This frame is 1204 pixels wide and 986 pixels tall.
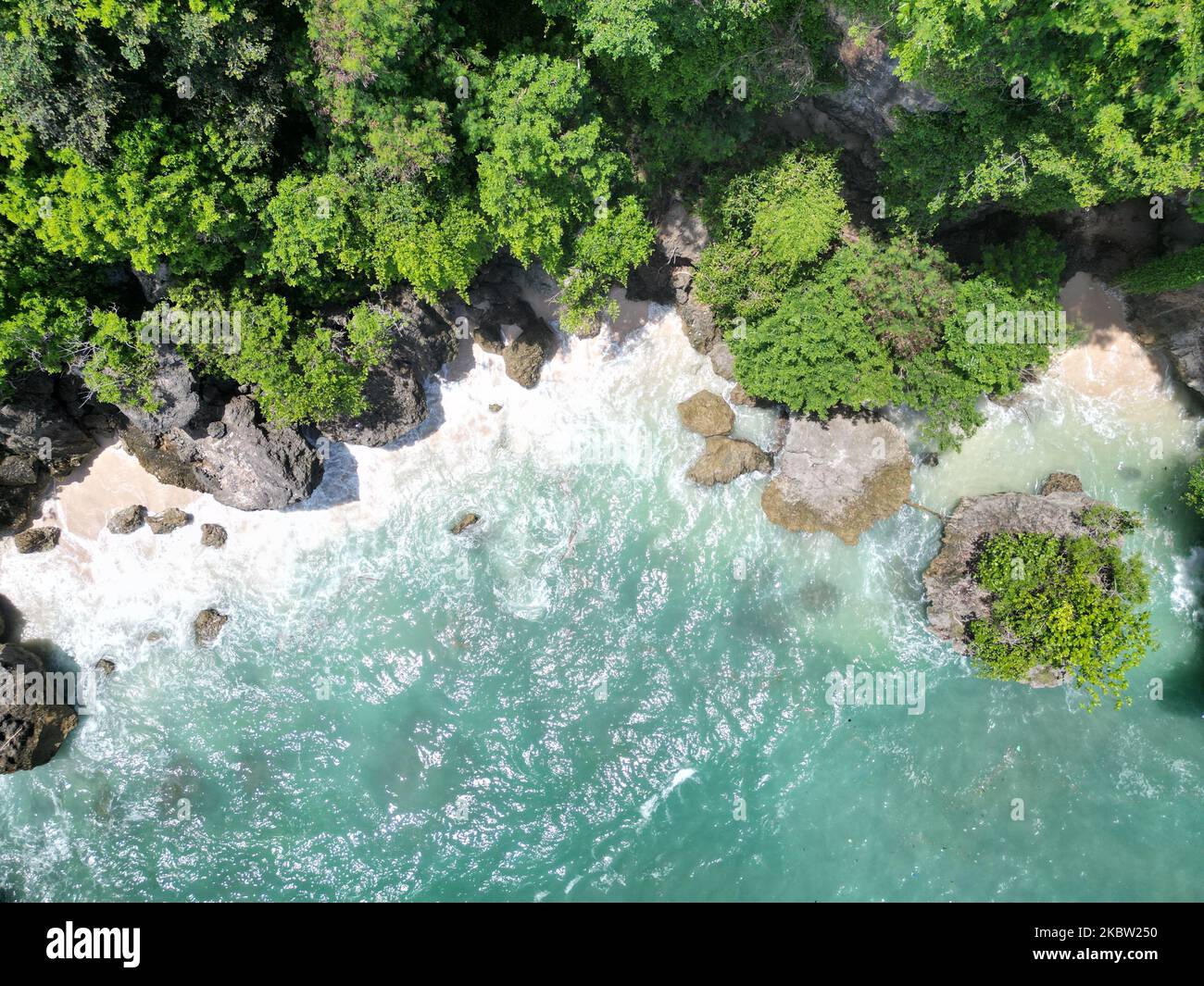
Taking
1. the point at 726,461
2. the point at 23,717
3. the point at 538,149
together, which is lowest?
the point at 23,717

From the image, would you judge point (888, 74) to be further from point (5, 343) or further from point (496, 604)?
point (5, 343)

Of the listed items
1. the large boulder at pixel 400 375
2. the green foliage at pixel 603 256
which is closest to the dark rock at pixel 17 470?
the large boulder at pixel 400 375

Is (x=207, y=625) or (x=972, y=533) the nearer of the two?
(x=972, y=533)

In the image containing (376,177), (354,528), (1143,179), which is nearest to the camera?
(1143,179)
